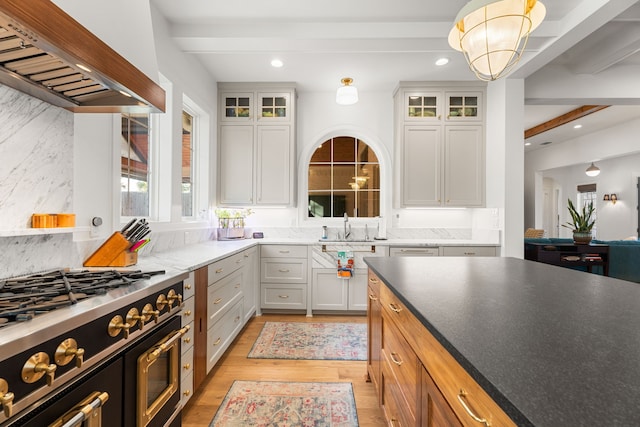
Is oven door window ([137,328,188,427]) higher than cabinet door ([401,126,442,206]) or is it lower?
lower

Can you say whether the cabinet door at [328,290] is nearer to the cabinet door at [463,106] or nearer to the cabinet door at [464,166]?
the cabinet door at [464,166]

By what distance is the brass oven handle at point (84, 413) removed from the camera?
867 mm

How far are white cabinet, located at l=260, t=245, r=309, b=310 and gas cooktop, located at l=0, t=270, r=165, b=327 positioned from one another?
6.68ft

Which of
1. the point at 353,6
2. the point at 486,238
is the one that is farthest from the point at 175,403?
the point at 486,238

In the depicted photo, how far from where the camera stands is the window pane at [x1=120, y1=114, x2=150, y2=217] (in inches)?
93.8

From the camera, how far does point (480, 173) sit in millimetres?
3764

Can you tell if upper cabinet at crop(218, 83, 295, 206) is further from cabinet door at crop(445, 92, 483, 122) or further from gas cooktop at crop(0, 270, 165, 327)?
gas cooktop at crop(0, 270, 165, 327)

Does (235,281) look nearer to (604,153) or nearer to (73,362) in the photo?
(73,362)

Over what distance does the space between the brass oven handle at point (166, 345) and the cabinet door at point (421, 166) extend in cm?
295

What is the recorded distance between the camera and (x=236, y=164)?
386 centimetres

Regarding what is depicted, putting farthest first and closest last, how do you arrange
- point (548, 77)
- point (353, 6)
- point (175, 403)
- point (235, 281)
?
point (548, 77)
point (235, 281)
point (353, 6)
point (175, 403)

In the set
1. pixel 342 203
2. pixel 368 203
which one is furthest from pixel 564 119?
pixel 342 203

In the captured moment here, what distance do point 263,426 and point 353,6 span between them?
9.97 feet

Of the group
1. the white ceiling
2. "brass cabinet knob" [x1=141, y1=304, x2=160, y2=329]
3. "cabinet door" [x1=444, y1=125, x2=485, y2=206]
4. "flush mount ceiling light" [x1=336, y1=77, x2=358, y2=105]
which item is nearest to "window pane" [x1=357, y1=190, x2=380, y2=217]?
"cabinet door" [x1=444, y1=125, x2=485, y2=206]
